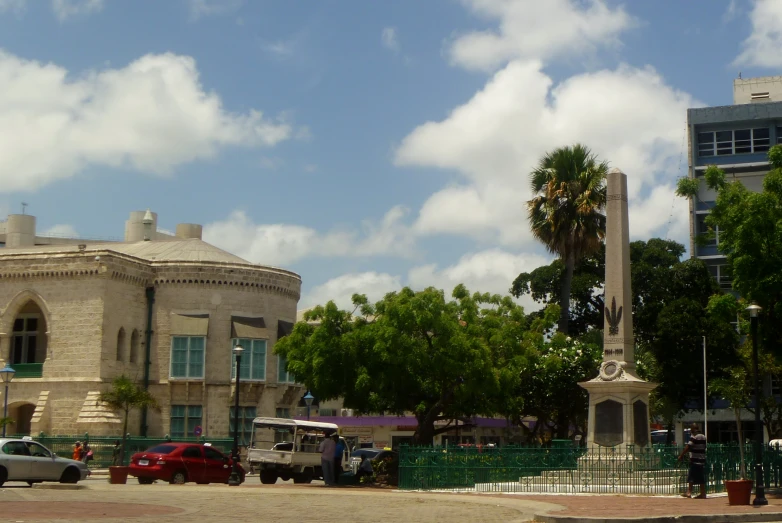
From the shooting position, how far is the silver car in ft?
84.1

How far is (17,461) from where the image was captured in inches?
1015

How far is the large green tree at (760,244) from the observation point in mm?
23906

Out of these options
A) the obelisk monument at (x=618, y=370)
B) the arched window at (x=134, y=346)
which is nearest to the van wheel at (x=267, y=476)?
the obelisk monument at (x=618, y=370)

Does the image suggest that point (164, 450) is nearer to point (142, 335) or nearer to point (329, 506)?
point (329, 506)

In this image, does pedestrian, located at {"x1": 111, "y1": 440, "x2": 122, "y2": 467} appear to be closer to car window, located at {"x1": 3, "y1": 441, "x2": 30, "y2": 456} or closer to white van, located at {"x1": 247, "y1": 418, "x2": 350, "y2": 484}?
white van, located at {"x1": 247, "y1": 418, "x2": 350, "y2": 484}

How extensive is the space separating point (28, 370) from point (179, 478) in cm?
1938

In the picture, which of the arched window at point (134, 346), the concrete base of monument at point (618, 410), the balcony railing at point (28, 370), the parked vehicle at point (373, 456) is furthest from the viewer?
the arched window at point (134, 346)

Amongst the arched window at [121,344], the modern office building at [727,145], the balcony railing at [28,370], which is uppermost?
the modern office building at [727,145]

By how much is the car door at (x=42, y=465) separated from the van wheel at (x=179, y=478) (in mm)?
4329

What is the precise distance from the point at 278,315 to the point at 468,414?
18.7 metres

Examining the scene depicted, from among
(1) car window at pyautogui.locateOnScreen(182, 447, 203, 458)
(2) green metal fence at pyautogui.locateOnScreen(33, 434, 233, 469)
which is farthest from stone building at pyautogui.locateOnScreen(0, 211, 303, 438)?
(1) car window at pyautogui.locateOnScreen(182, 447, 203, 458)

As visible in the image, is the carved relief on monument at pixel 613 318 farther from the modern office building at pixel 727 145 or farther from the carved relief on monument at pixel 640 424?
the modern office building at pixel 727 145

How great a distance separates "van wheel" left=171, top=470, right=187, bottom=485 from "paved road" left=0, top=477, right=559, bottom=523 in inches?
199

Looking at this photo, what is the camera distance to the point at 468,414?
112 ft
